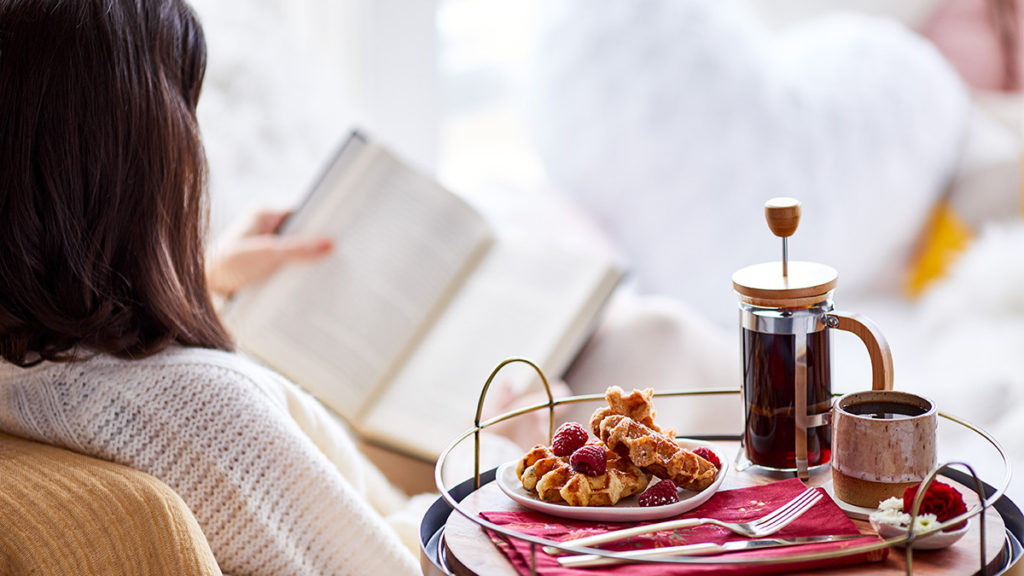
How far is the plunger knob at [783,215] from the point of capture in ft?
2.32

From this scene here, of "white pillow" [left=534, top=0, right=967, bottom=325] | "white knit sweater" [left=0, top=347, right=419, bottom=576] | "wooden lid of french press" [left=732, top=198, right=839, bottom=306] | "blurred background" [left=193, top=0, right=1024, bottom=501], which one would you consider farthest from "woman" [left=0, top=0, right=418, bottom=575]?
"white pillow" [left=534, top=0, right=967, bottom=325]

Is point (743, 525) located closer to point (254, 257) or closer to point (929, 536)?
point (929, 536)

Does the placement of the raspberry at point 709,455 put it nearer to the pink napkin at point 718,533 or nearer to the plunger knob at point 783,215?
the pink napkin at point 718,533

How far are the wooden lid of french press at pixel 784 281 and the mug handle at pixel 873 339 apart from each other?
2cm

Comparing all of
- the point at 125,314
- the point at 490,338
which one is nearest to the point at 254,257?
the point at 490,338

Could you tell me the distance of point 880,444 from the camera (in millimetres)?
657

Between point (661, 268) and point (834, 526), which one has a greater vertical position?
point (834, 526)

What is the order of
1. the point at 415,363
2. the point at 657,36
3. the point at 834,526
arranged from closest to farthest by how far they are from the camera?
the point at 834,526, the point at 415,363, the point at 657,36

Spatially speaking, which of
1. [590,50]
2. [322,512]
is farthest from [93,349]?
[590,50]

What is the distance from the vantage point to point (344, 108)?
1965 mm

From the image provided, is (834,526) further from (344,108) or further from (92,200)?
(344,108)

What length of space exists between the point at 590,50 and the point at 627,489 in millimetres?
1401

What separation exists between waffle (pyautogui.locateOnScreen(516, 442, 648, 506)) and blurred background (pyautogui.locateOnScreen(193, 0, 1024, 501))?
3.44ft

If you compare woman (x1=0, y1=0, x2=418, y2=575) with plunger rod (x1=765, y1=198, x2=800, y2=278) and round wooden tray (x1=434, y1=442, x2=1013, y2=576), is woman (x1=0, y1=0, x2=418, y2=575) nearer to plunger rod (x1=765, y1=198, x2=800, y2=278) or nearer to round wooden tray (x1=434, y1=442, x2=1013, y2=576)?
round wooden tray (x1=434, y1=442, x2=1013, y2=576)
